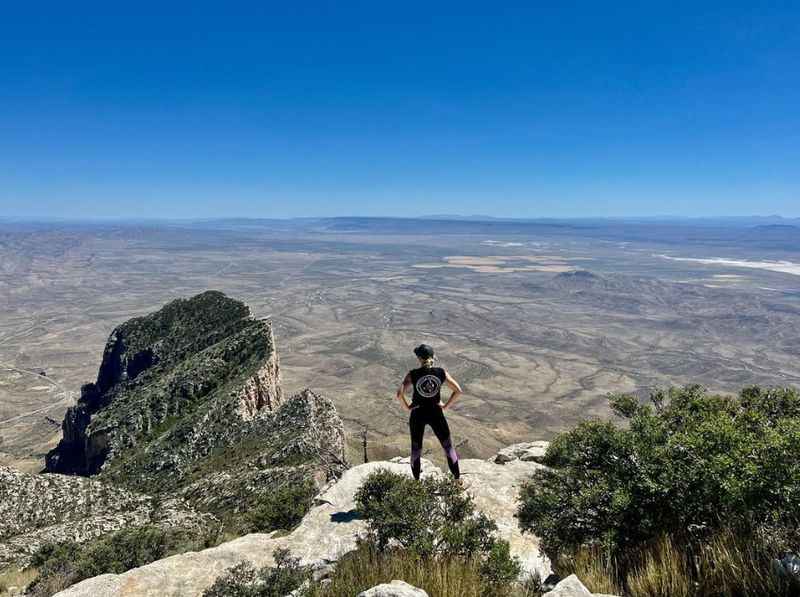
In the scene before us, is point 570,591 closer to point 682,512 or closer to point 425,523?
point 425,523

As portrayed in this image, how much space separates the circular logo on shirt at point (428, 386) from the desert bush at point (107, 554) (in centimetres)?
1004

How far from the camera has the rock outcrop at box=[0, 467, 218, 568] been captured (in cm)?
2108

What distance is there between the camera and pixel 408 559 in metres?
7.00

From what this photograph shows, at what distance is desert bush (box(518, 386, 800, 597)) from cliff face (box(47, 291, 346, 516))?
17276mm

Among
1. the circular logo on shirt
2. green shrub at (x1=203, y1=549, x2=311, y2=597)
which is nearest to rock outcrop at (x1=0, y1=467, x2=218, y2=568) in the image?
green shrub at (x1=203, y1=549, x2=311, y2=597)

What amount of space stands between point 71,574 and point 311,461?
44.9ft

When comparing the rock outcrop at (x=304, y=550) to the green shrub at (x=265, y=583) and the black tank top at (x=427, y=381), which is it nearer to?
the green shrub at (x=265, y=583)

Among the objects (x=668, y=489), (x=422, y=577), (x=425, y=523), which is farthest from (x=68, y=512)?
(x=668, y=489)

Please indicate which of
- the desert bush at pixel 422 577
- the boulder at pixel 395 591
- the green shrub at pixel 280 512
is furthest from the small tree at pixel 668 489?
the green shrub at pixel 280 512

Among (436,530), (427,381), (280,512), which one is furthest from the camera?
(280,512)

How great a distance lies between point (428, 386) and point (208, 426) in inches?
1100

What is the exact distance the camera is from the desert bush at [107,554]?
14.4 meters

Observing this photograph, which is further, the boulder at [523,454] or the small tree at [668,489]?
the boulder at [523,454]

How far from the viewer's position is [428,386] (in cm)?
1044
